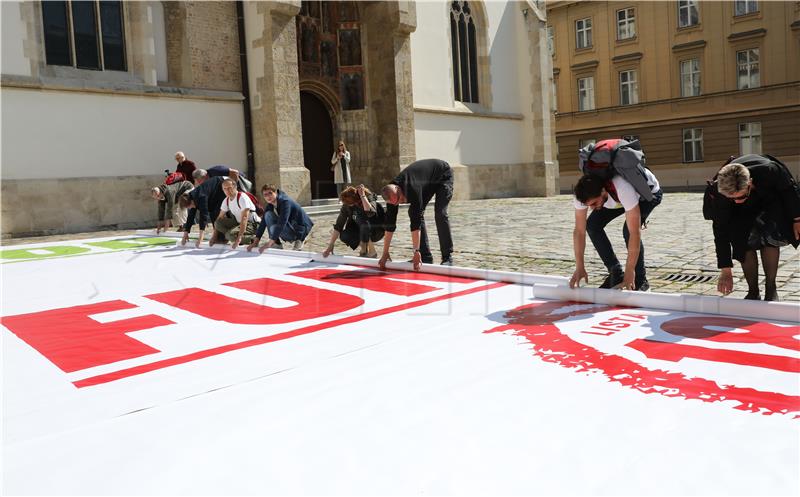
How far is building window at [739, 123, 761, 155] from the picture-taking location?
27.0 m

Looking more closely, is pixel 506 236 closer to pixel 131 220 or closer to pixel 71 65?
pixel 131 220

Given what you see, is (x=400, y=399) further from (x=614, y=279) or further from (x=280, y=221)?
(x=280, y=221)

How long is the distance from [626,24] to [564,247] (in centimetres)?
2550

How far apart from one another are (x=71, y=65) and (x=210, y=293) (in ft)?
33.2

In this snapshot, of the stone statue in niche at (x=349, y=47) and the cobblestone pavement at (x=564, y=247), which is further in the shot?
the stone statue in niche at (x=349, y=47)

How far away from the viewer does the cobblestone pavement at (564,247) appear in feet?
18.0

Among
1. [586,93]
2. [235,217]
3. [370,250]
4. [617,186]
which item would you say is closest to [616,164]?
[617,186]

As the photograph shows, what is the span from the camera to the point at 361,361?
3205mm

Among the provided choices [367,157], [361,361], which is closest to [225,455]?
[361,361]

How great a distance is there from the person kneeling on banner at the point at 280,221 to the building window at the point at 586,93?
25998mm

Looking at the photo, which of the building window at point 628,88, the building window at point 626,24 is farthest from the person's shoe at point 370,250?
the building window at point 626,24

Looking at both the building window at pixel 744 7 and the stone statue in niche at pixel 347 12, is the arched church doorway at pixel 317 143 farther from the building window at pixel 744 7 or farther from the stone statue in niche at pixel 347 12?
the building window at pixel 744 7

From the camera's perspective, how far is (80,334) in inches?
160

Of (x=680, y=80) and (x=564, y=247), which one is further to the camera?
(x=680, y=80)
